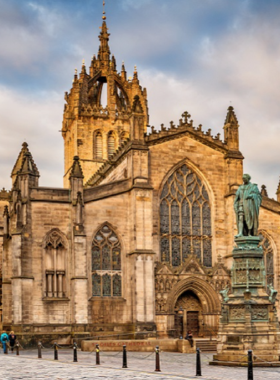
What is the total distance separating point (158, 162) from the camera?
41594 millimetres

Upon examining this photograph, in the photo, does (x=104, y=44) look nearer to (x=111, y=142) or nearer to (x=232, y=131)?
(x=111, y=142)

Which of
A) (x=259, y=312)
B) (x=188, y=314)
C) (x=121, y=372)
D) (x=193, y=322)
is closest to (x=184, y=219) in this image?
(x=188, y=314)

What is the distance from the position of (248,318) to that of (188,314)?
1910 cm

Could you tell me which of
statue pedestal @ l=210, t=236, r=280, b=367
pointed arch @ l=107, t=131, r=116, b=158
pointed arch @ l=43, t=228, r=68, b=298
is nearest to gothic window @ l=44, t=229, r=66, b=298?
pointed arch @ l=43, t=228, r=68, b=298

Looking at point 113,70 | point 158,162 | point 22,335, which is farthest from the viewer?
point 113,70

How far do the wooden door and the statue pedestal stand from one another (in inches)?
704

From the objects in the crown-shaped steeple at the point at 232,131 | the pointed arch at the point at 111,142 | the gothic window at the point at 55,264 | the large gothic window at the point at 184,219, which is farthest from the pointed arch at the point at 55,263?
the pointed arch at the point at 111,142

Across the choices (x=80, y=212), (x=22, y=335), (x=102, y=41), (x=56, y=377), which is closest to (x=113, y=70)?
(x=102, y=41)

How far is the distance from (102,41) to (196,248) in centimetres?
3165

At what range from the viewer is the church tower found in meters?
58.5

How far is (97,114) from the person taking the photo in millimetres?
59438

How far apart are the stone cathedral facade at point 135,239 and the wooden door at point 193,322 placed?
0.06 m

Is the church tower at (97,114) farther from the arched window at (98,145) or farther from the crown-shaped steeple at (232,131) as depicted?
the crown-shaped steeple at (232,131)

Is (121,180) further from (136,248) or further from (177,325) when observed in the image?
(177,325)
